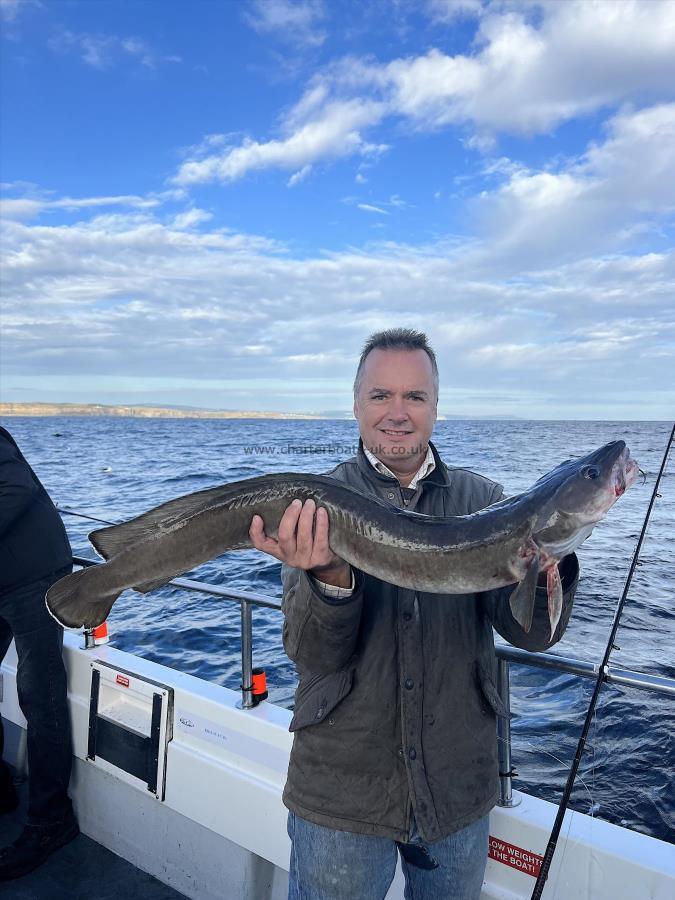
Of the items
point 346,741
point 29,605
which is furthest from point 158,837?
point 346,741

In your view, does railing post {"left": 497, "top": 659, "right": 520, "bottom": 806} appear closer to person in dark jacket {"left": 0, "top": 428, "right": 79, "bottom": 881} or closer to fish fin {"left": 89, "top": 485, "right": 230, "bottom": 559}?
fish fin {"left": 89, "top": 485, "right": 230, "bottom": 559}

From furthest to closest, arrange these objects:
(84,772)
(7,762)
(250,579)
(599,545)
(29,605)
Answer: (599,545) < (250,579) < (7,762) < (84,772) < (29,605)

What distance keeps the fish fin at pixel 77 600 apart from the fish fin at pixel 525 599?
153 cm

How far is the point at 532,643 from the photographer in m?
2.55

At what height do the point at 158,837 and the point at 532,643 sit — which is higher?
the point at 532,643

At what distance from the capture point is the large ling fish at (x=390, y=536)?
2.42 m

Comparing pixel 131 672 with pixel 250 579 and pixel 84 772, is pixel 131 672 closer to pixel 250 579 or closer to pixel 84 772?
pixel 84 772

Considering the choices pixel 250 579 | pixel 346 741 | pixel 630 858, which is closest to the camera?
pixel 346 741

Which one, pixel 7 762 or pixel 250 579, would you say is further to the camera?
pixel 250 579

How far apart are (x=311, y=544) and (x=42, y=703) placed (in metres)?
2.91

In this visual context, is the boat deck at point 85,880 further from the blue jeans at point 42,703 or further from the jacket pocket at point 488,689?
the jacket pocket at point 488,689

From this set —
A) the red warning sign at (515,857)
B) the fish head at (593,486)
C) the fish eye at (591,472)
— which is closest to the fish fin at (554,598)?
the fish head at (593,486)

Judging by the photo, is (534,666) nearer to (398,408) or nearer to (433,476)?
(433,476)

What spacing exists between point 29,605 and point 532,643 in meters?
3.10
